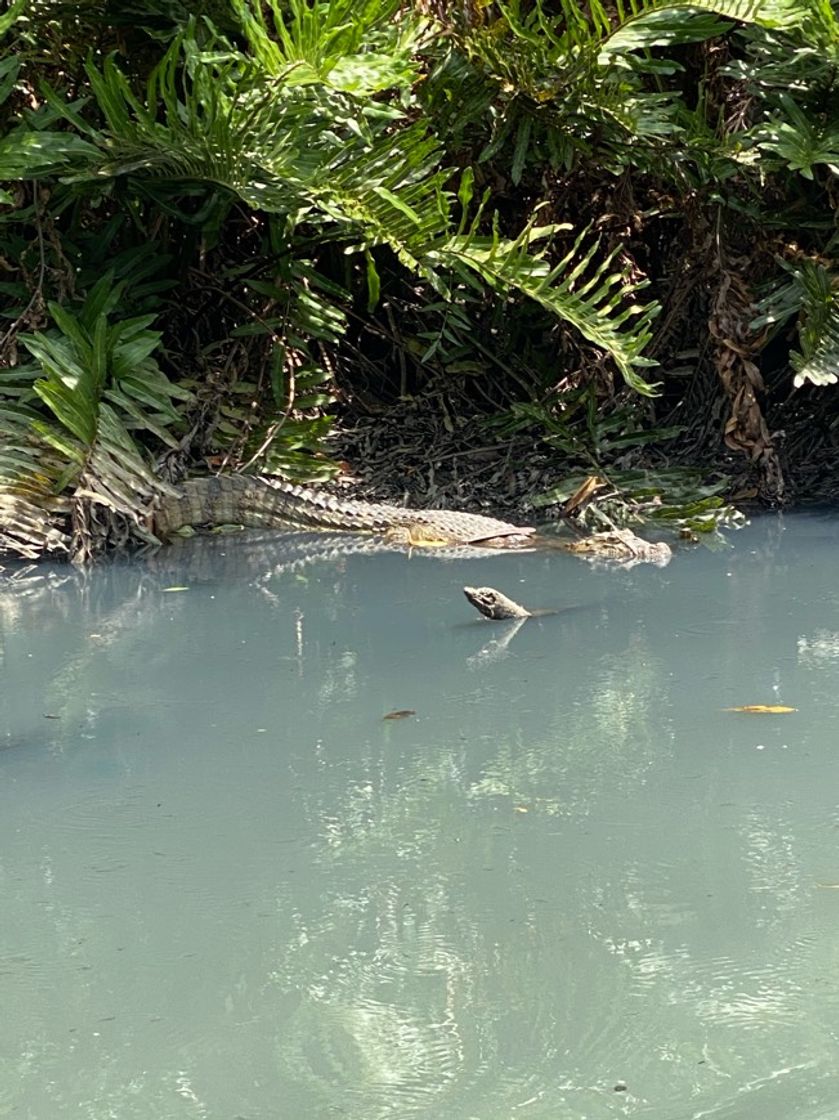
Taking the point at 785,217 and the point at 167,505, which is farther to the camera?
the point at 785,217

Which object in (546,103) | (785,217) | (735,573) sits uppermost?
(546,103)

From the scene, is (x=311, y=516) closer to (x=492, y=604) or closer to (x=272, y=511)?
(x=272, y=511)

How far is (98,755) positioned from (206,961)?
1.07 m

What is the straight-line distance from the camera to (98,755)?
3244 millimetres

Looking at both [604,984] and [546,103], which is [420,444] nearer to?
[546,103]

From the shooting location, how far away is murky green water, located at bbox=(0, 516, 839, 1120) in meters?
A: 1.95

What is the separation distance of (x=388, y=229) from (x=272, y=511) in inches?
46.3

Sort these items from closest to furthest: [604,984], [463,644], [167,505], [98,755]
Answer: [604,984]
[98,755]
[463,644]
[167,505]

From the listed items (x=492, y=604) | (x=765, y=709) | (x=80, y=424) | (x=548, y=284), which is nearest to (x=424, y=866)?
(x=765, y=709)

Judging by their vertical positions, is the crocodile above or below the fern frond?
below

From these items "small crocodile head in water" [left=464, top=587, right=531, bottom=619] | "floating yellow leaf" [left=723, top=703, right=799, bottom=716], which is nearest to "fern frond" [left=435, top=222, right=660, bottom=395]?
"small crocodile head in water" [left=464, top=587, right=531, bottom=619]

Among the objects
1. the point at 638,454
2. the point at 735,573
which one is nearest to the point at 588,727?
the point at 735,573

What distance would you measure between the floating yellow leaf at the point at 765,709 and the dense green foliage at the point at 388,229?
8.27 feet

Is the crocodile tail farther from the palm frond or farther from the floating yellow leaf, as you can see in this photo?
the floating yellow leaf
